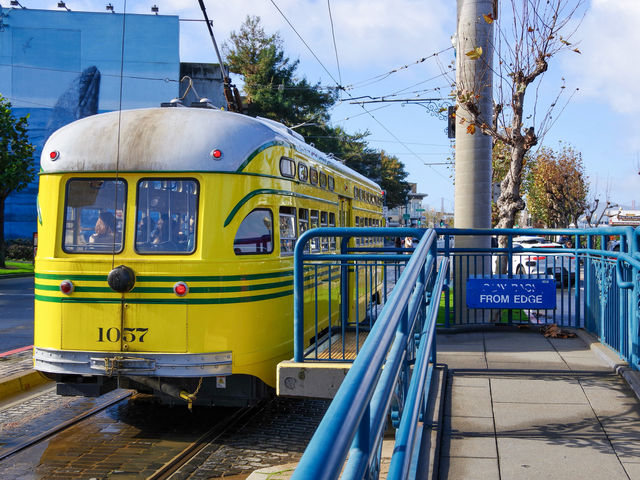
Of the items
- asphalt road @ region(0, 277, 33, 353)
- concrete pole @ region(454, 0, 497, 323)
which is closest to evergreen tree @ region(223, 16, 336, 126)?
asphalt road @ region(0, 277, 33, 353)

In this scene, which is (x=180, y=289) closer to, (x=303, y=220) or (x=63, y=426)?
(x=63, y=426)

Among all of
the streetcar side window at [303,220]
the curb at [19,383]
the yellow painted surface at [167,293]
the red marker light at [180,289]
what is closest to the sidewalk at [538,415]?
the yellow painted surface at [167,293]

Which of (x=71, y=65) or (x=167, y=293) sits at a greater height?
(x=71, y=65)

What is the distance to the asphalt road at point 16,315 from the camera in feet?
38.1

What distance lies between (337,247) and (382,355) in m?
7.68

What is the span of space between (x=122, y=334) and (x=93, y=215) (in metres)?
1.20

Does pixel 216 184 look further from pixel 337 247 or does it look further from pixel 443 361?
pixel 337 247

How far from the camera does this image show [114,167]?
6637mm

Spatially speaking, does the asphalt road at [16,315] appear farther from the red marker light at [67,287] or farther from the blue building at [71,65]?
the blue building at [71,65]

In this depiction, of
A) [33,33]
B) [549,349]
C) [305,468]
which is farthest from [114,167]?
[33,33]

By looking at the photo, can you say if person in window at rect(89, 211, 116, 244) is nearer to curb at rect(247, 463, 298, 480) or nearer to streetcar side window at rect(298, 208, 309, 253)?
streetcar side window at rect(298, 208, 309, 253)

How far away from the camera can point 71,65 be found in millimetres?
37656

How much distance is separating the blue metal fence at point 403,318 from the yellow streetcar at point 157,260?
724 mm

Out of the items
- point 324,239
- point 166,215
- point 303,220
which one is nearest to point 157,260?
point 166,215
